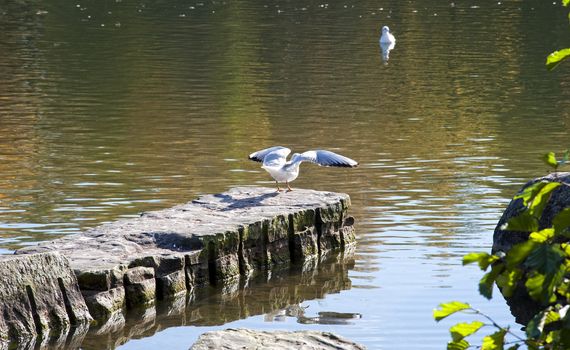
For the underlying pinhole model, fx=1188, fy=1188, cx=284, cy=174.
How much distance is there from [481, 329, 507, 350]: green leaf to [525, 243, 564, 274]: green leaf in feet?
0.80

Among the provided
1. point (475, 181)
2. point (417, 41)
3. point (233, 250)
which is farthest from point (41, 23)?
point (233, 250)

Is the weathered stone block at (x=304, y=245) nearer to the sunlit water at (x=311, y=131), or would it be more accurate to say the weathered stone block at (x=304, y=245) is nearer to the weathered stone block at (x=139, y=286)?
the sunlit water at (x=311, y=131)

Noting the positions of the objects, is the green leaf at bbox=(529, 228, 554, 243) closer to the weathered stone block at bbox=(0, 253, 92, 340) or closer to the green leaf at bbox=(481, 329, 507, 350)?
the green leaf at bbox=(481, 329, 507, 350)

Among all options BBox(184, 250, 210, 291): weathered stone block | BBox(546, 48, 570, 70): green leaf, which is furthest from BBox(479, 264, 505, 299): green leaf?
BBox(184, 250, 210, 291): weathered stone block

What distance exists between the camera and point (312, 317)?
356 inches

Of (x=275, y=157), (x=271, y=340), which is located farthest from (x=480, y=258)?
(x=275, y=157)

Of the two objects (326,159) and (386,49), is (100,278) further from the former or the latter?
(386,49)

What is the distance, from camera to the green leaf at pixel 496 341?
3101mm

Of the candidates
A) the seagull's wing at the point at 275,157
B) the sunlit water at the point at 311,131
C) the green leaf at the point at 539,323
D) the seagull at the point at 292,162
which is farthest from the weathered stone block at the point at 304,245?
the green leaf at the point at 539,323

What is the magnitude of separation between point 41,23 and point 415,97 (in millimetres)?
20938

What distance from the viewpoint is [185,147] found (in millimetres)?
17250

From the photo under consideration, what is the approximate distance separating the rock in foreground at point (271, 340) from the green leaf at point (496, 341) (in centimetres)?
402

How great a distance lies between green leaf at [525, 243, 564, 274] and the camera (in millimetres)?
2873

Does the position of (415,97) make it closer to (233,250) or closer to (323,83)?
(323,83)
